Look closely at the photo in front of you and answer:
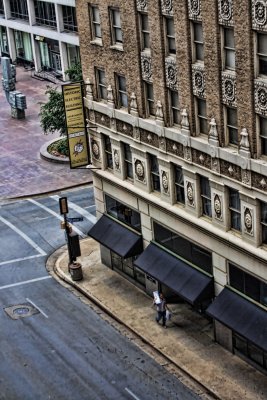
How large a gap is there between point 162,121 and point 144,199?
509cm

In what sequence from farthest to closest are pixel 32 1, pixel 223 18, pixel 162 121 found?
pixel 32 1 → pixel 162 121 → pixel 223 18

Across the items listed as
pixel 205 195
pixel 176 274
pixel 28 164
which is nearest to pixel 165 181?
pixel 205 195

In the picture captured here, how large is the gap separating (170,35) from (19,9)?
69220 mm

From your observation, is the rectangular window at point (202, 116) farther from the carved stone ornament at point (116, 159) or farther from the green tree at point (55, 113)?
the green tree at point (55, 113)

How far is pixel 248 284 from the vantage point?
41906 mm

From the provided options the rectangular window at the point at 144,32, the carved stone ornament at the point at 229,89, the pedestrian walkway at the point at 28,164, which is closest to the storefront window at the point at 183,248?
the carved stone ornament at the point at 229,89

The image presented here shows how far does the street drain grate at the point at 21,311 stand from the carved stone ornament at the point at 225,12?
61.7ft

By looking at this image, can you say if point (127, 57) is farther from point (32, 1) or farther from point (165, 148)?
point (32, 1)

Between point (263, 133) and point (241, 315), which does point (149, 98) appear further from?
point (241, 315)

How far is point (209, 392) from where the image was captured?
4059cm

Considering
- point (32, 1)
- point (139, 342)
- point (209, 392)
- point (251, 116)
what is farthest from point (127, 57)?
point (32, 1)

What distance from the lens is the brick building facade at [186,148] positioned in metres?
39.2

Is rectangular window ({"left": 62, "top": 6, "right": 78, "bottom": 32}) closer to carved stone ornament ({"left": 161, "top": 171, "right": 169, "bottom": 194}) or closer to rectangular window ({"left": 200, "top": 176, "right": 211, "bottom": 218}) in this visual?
carved stone ornament ({"left": 161, "top": 171, "right": 169, "bottom": 194})

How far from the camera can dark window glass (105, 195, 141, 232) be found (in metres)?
50.3
